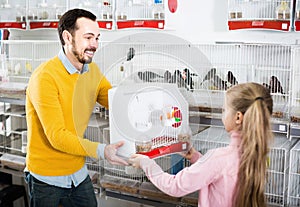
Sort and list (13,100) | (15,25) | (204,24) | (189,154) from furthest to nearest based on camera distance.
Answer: (15,25)
(13,100)
(204,24)
(189,154)

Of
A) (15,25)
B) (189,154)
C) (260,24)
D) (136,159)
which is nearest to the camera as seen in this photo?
(136,159)

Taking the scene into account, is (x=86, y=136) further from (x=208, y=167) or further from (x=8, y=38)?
(x=8, y=38)

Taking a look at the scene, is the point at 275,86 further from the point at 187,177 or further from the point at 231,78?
the point at 187,177

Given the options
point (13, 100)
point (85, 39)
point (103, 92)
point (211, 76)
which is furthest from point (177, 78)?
point (13, 100)

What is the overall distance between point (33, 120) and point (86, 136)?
0.26m

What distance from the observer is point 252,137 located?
61.9 inches

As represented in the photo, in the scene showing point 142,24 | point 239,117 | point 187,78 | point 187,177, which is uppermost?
point 142,24

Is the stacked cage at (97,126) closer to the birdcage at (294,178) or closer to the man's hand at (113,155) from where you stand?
the man's hand at (113,155)

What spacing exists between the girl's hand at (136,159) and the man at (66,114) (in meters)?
0.14

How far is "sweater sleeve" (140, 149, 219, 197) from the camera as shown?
5.23 feet

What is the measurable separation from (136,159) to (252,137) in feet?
1.40


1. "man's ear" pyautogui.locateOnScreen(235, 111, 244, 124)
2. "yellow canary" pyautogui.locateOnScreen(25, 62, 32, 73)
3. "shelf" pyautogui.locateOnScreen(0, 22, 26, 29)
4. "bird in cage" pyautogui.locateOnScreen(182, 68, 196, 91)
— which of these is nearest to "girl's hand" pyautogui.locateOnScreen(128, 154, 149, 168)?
"man's ear" pyautogui.locateOnScreen(235, 111, 244, 124)

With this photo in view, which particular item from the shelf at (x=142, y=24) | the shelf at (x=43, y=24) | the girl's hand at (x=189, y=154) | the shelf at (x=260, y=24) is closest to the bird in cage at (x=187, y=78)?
the girl's hand at (x=189, y=154)

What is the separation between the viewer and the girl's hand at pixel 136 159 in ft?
4.94
